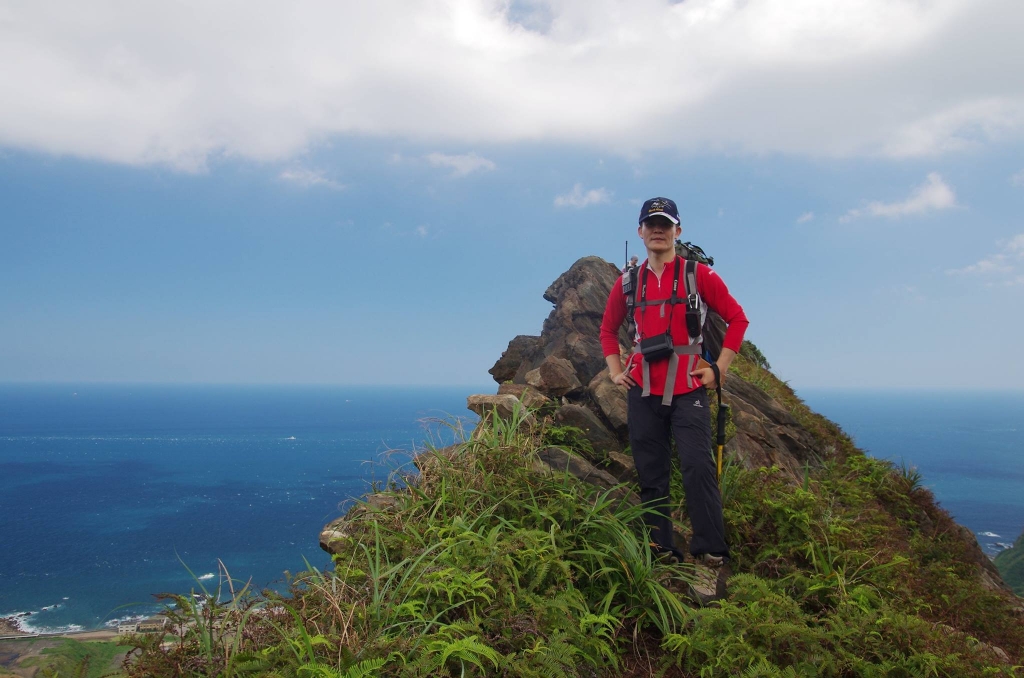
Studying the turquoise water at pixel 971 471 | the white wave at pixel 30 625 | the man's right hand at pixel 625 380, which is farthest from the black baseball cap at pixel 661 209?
the turquoise water at pixel 971 471

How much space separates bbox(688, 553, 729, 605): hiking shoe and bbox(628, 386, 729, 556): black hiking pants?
8cm

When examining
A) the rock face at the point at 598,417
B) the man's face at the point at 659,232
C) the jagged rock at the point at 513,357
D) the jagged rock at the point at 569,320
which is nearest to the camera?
the man's face at the point at 659,232

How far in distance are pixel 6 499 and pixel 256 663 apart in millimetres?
131368

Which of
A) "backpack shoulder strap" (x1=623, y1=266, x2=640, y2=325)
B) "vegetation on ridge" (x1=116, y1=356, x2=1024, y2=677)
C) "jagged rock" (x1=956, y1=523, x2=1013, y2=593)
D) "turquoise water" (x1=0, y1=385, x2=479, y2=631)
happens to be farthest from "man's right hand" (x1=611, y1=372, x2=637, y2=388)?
"jagged rock" (x1=956, y1=523, x2=1013, y2=593)

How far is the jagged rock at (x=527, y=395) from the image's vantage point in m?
7.54

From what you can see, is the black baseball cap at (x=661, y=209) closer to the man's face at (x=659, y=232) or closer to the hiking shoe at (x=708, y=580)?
the man's face at (x=659, y=232)

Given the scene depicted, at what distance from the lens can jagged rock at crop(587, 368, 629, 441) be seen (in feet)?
24.7

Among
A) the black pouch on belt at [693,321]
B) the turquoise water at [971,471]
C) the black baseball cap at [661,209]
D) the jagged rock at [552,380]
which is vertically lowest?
the turquoise water at [971,471]

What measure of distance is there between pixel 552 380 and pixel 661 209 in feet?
11.5

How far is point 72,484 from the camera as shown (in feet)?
350

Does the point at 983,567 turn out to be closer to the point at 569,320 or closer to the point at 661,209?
the point at 661,209

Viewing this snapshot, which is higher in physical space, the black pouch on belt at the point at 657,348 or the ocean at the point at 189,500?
the black pouch on belt at the point at 657,348

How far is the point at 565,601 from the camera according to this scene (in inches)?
158

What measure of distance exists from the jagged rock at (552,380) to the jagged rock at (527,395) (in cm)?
25
